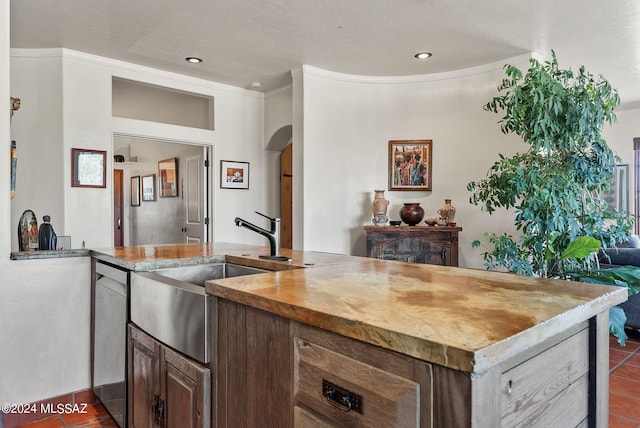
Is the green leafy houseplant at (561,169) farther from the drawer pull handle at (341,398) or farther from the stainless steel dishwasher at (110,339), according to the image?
the stainless steel dishwasher at (110,339)

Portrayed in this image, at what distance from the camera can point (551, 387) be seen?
921 mm

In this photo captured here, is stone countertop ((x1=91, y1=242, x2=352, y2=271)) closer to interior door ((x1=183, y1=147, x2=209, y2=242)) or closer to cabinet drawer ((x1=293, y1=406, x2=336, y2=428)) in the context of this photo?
cabinet drawer ((x1=293, y1=406, x2=336, y2=428))

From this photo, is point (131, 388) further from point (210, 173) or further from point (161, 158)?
point (161, 158)

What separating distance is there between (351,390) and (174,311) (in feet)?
2.94

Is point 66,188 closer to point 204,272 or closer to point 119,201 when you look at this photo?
point 204,272

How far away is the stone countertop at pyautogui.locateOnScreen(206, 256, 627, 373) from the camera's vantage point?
0.74m

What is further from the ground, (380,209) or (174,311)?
(380,209)

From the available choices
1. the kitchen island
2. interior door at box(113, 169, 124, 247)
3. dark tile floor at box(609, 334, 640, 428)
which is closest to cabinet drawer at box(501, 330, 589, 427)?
the kitchen island

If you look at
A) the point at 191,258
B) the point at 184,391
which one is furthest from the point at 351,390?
the point at 191,258

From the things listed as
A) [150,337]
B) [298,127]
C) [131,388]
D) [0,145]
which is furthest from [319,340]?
[298,127]

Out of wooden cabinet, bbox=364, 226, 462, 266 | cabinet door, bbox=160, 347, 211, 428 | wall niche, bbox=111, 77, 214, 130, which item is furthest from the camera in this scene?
wall niche, bbox=111, 77, 214, 130

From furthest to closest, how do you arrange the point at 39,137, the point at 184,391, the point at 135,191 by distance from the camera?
1. the point at 135,191
2. the point at 39,137
3. the point at 184,391

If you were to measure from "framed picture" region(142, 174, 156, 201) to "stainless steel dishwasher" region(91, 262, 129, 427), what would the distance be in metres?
4.07

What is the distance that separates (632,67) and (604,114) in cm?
199
